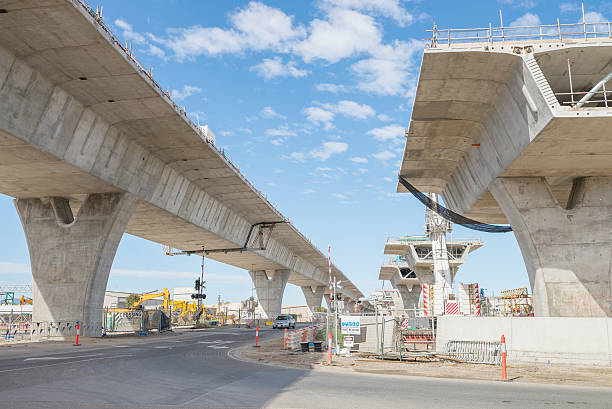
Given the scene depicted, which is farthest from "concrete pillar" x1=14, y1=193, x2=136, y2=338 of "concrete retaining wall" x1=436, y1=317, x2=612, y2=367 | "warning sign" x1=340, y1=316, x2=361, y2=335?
"concrete retaining wall" x1=436, y1=317, x2=612, y2=367

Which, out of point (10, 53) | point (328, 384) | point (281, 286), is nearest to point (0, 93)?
point (10, 53)

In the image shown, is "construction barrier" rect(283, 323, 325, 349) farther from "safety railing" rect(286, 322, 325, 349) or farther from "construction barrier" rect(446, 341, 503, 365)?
"construction barrier" rect(446, 341, 503, 365)

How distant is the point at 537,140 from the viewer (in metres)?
17.0

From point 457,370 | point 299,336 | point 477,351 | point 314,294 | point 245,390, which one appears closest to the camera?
point 245,390

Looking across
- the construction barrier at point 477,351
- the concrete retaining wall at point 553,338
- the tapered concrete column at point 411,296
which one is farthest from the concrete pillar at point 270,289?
the concrete retaining wall at point 553,338

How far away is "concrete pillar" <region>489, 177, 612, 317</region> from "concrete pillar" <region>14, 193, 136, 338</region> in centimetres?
1946

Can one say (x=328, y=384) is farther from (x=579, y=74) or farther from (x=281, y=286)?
(x=281, y=286)

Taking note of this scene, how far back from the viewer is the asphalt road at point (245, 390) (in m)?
8.96

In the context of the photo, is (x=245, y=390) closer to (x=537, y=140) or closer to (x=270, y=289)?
(x=537, y=140)

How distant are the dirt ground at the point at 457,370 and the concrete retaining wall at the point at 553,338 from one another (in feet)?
1.46

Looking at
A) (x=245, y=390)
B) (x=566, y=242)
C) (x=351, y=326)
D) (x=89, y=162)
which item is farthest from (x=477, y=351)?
(x=89, y=162)

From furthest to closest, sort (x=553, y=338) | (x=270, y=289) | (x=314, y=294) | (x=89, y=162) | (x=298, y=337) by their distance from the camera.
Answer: (x=314, y=294), (x=270, y=289), (x=298, y=337), (x=89, y=162), (x=553, y=338)

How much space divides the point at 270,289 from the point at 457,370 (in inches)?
2071

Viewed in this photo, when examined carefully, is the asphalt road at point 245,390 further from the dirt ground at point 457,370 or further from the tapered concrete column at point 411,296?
the tapered concrete column at point 411,296
